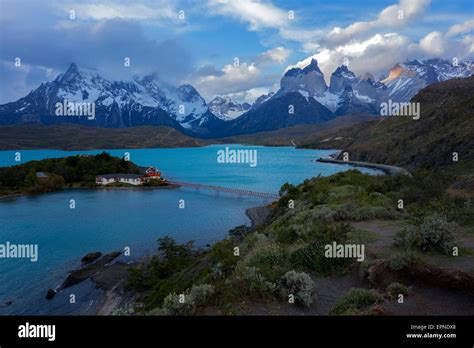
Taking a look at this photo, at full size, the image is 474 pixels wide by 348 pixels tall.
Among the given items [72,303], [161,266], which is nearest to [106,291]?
[72,303]

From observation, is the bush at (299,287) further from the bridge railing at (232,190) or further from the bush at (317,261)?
the bridge railing at (232,190)

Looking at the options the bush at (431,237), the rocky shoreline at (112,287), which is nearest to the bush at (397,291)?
the bush at (431,237)

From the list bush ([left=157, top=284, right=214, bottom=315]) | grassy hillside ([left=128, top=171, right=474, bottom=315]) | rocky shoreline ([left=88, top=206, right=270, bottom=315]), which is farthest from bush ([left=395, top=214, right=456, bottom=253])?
rocky shoreline ([left=88, top=206, right=270, bottom=315])

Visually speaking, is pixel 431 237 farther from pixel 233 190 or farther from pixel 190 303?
pixel 233 190

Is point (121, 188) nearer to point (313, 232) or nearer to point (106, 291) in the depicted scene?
point (106, 291)

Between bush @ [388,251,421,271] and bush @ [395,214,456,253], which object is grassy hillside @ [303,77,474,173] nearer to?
bush @ [395,214,456,253]

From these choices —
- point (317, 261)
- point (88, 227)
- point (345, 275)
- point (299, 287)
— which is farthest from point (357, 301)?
point (88, 227)
